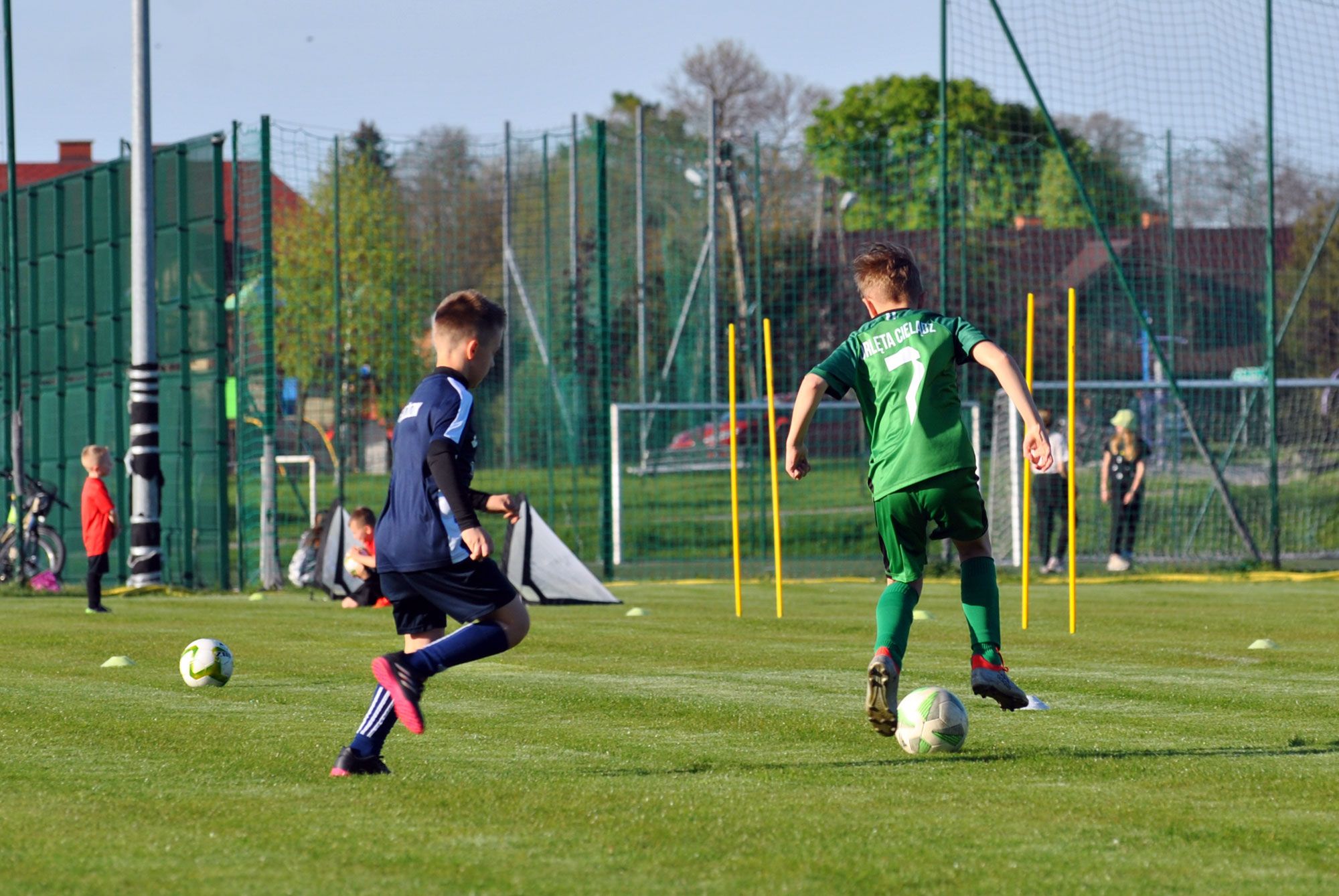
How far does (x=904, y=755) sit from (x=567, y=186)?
1451cm

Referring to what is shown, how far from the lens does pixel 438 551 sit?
5488 millimetres

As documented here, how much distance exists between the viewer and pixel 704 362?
2214 centimetres

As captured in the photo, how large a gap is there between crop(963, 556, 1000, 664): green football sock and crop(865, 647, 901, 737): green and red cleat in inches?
17.7

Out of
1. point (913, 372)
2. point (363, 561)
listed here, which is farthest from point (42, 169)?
point (913, 372)

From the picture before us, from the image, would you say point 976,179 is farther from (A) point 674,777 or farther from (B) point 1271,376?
(A) point 674,777

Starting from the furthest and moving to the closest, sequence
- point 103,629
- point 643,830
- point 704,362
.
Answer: point 704,362
point 103,629
point 643,830

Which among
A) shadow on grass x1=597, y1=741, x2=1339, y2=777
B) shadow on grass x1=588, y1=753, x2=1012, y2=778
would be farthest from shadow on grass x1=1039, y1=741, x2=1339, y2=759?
shadow on grass x1=588, y1=753, x2=1012, y2=778

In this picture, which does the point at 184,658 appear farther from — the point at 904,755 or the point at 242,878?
the point at 242,878

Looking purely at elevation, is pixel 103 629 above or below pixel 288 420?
below

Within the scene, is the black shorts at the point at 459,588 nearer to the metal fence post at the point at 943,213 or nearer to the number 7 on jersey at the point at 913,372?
the number 7 on jersey at the point at 913,372

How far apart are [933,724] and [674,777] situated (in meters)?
1.00

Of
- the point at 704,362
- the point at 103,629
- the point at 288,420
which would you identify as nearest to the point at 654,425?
the point at 704,362

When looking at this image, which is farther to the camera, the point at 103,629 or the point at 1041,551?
the point at 1041,551

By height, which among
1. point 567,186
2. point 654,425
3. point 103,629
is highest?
point 567,186
